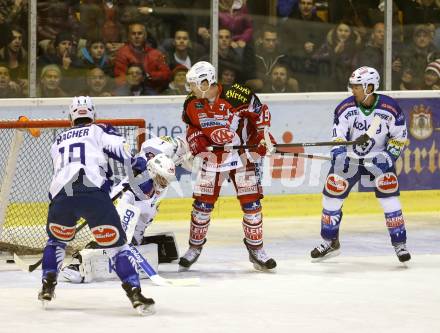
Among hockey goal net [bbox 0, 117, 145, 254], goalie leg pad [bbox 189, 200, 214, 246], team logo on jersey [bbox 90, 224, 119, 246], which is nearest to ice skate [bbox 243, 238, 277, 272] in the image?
goalie leg pad [bbox 189, 200, 214, 246]

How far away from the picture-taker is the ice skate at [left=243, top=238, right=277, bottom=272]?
8172mm

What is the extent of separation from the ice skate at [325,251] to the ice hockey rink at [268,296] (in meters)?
0.05

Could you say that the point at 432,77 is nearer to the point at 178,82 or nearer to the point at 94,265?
the point at 178,82

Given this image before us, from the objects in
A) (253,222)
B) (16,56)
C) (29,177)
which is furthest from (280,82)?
(253,222)

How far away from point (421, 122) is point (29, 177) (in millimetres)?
3481

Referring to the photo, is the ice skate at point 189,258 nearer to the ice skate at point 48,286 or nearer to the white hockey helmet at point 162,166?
the white hockey helmet at point 162,166

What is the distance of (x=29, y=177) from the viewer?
957cm

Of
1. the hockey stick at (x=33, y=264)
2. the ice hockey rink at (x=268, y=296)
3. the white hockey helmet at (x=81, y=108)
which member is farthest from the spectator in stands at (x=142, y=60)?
the white hockey helmet at (x=81, y=108)

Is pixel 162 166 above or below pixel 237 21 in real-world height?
below

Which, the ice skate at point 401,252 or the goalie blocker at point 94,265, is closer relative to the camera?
the goalie blocker at point 94,265

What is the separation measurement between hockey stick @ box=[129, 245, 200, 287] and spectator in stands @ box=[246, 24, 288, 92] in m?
3.48

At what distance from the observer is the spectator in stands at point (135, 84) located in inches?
409

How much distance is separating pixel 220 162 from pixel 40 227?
1753mm

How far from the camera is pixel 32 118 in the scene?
9.96 metres
